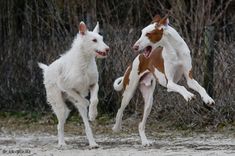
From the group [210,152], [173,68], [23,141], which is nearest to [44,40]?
[23,141]

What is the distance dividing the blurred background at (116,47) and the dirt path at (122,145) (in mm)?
1145

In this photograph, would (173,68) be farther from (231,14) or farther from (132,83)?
(231,14)

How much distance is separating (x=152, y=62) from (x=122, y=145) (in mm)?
1246

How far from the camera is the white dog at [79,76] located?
36.2 feet

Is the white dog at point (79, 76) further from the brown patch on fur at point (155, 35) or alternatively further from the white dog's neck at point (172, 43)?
the white dog's neck at point (172, 43)

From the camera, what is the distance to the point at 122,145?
11.2m

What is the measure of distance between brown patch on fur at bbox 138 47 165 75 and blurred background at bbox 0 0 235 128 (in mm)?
2139

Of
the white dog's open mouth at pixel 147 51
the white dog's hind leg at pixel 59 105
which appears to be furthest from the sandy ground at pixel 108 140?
the white dog's open mouth at pixel 147 51

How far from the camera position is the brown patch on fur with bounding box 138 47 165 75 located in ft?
35.8

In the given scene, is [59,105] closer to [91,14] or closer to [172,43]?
[172,43]

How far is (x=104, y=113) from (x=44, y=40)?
2.17 m

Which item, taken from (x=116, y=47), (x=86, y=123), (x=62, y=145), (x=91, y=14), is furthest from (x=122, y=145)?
(x=91, y=14)

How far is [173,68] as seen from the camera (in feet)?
34.9

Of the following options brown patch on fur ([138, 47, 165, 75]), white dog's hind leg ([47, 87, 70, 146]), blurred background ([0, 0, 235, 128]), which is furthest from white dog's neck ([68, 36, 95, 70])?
blurred background ([0, 0, 235, 128])
